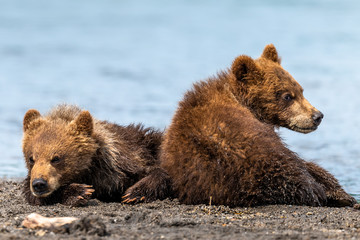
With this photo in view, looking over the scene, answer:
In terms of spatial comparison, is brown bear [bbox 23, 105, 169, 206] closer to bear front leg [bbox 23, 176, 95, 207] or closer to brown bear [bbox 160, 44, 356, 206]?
bear front leg [bbox 23, 176, 95, 207]

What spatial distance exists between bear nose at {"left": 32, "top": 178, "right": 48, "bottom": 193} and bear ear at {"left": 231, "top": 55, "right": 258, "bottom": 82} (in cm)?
271

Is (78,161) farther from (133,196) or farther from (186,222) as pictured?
(186,222)

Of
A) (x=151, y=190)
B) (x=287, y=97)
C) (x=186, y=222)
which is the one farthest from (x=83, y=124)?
(x=287, y=97)

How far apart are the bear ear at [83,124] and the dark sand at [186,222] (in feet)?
2.83

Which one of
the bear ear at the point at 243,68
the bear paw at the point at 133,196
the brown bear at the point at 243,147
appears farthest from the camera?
the bear ear at the point at 243,68

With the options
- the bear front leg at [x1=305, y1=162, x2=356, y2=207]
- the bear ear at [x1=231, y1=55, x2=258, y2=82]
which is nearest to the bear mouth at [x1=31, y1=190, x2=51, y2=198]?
the bear ear at [x1=231, y1=55, x2=258, y2=82]

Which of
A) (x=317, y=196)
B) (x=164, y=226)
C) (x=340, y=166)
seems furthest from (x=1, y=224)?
(x=340, y=166)

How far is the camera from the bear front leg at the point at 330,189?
7.13m

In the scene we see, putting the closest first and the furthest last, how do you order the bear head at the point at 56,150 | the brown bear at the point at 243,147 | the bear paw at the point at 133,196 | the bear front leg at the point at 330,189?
the brown bear at the point at 243,147 < the bear head at the point at 56,150 < the bear paw at the point at 133,196 < the bear front leg at the point at 330,189

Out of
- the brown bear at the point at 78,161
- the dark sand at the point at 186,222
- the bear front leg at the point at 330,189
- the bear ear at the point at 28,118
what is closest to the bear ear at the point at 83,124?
the brown bear at the point at 78,161

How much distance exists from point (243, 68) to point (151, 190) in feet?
6.35

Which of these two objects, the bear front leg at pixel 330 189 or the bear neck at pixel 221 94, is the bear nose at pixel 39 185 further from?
the bear front leg at pixel 330 189

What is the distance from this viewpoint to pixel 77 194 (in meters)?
6.86

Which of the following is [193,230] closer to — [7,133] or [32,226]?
[32,226]
